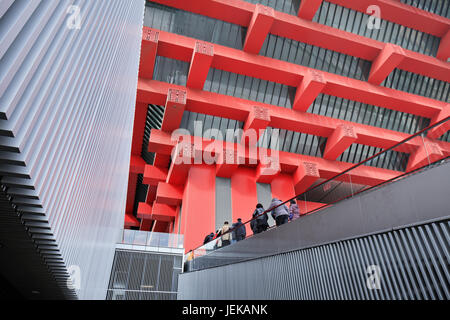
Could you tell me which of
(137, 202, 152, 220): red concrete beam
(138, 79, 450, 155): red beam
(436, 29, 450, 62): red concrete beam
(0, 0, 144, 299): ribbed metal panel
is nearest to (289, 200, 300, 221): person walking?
(0, 0, 144, 299): ribbed metal panel

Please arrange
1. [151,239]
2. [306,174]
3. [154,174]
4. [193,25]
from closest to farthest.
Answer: [193,25]
[151,239]
[306,174]
[154,174]

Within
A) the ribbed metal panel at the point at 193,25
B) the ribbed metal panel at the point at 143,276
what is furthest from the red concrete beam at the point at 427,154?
the ribbed metal panel at the point at 193,25

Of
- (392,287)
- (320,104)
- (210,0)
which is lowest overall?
(392,287)

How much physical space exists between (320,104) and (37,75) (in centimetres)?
1597

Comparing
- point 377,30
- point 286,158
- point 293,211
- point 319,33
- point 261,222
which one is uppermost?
point 377,30

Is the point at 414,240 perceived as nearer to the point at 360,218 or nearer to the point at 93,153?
the point at 360,218

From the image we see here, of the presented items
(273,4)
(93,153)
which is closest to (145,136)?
(273,4)

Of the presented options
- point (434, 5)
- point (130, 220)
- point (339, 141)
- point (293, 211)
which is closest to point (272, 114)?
point (339, 141)

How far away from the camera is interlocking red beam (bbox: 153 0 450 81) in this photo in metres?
13.7

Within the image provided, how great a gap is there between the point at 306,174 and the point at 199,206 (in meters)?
5.41

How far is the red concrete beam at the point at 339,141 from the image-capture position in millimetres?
15008

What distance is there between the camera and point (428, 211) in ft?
14.6

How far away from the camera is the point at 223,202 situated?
15711 millimetres

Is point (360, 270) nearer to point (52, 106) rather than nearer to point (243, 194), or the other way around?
point (52, 106)
